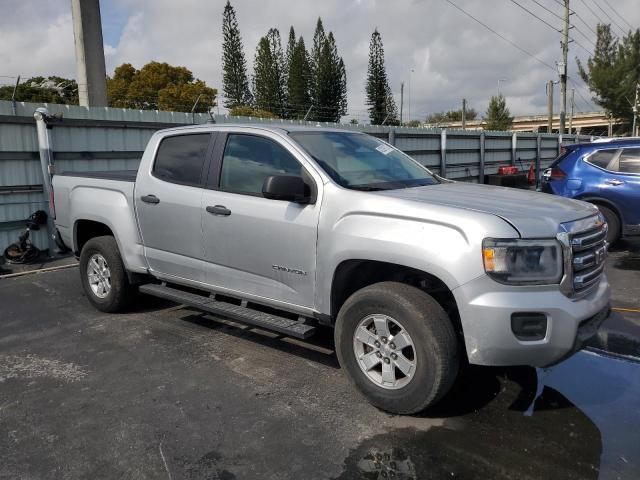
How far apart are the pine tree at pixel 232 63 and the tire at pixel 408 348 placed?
5821cm

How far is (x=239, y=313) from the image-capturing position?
166 inches

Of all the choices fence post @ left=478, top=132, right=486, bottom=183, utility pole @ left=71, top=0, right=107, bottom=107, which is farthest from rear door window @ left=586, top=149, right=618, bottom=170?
utility pole @ left=71, top=0, right=107, bottom=107

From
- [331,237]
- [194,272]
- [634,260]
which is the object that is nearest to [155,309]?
[194,272]

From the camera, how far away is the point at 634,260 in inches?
317

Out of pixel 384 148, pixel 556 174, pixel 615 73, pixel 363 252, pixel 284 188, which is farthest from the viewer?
pixel 615 73

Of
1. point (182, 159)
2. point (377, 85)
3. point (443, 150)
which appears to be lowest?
point (182, 159)

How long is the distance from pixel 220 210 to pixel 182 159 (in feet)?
2.89

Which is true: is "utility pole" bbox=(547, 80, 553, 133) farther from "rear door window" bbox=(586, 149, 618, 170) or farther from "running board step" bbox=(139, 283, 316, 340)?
"running board step" bbox=(139, 283, 316, 340)

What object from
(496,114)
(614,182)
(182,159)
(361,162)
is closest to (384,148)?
(361,162)

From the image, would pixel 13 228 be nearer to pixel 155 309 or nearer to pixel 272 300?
pixel 155 309

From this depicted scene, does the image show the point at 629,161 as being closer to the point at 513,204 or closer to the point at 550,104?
the point at 513,204

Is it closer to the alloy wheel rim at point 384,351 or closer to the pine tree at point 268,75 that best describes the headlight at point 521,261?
the alloy wheel rim at point 384,351

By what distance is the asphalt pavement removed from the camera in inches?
114

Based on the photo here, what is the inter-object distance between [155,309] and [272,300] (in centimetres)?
221
